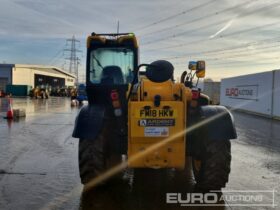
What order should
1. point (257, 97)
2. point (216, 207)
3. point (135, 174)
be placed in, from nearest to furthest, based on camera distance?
point (216, 207) < point (135, 174) < point (257, 97)

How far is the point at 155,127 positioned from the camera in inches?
213

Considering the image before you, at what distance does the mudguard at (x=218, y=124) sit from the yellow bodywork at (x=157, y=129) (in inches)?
22.8

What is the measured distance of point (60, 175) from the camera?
6.98 metres

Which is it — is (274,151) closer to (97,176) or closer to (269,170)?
(269,170)

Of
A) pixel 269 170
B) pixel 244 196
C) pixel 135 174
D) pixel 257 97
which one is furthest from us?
pixel 257 97

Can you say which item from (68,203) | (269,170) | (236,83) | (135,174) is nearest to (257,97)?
(236,83)

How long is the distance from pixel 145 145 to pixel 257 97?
76.5ft

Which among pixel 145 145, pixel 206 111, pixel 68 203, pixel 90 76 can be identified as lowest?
pixel 68 203

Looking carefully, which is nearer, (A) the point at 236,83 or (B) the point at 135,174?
(B) the point at 135,174

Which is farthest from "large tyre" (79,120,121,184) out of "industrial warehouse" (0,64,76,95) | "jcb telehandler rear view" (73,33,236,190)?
"industrial warehouse" (0,64,76,95)

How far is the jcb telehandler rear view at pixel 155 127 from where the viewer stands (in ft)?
17.7

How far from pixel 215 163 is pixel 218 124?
2.12 ft

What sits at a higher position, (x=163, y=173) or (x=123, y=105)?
(x=123, y=105)

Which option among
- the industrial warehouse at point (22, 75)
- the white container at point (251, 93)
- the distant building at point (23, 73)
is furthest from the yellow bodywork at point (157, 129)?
the distant building at point (23, 73)
